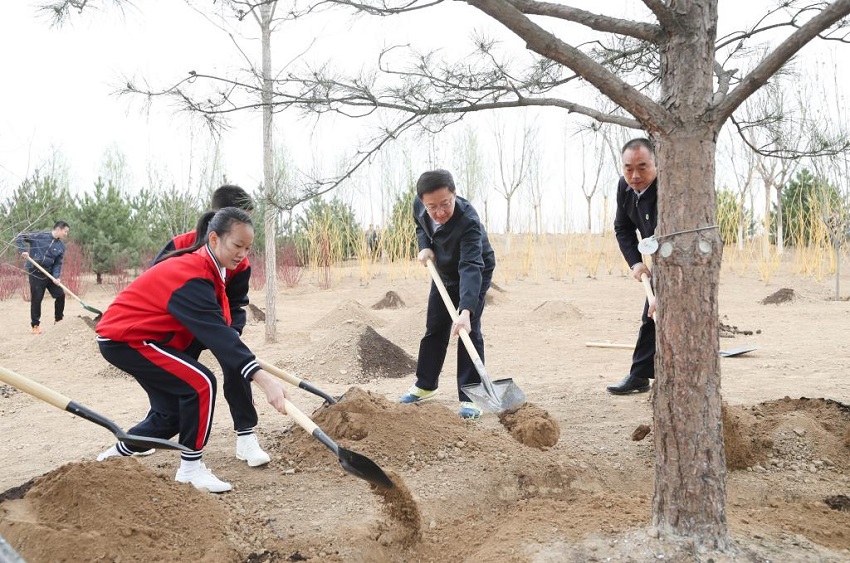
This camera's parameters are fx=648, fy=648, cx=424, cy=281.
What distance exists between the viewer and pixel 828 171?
11781 mm

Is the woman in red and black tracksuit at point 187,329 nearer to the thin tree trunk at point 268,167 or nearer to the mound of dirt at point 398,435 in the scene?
the mound of dirt at point 398,435

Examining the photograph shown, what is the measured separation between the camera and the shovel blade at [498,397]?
3.63 m

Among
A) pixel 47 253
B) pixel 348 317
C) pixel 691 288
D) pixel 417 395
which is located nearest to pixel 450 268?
pixel 417 395

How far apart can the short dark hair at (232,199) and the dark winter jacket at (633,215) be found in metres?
2.24

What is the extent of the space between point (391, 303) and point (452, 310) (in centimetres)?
815

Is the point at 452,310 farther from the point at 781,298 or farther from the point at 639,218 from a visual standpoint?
the point at 781,298

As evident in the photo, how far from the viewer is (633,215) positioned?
4109mm

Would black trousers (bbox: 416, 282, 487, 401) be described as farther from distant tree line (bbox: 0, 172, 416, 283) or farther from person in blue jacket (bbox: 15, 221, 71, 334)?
distant tree line (bbox: 0, 172, 416, 283)

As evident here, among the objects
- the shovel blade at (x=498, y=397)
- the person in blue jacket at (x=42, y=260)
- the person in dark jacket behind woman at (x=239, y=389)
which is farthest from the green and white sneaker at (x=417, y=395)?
the person in blue jacket at (x=42, y=260)

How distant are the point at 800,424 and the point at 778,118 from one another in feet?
5.50

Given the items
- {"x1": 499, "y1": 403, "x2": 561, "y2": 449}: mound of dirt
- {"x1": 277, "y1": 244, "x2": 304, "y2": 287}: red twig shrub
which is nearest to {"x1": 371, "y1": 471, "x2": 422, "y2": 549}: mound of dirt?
{"x1": 499, "y1": 403, "x2": 561, "y2": 449}: mound of dirt

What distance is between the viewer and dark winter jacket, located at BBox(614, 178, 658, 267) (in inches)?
153

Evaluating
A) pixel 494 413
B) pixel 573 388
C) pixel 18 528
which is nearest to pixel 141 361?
pixel 18 528

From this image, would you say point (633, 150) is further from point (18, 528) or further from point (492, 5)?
point (18, 528)
